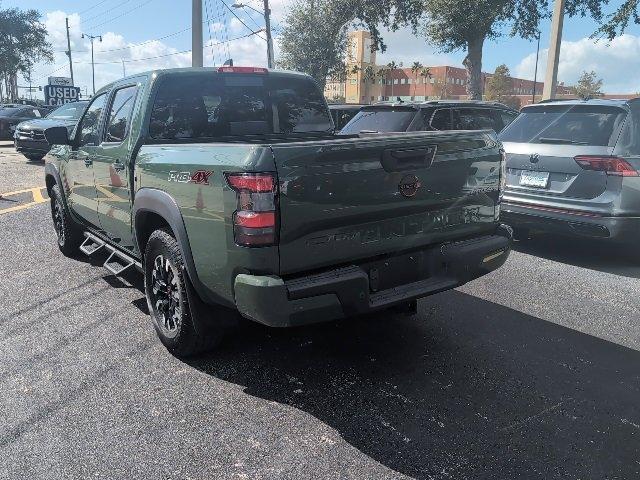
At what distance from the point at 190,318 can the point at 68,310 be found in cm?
176

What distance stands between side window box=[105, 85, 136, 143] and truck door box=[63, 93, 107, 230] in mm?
286

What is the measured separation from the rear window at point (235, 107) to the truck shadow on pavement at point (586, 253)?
3.35 metres

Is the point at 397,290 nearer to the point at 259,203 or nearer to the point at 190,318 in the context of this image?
the point at 259,203

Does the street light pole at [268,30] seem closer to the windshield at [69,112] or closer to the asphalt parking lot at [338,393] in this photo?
the windshield at [69,112]

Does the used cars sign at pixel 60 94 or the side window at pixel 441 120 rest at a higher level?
the used cars sign at pixel 60 94

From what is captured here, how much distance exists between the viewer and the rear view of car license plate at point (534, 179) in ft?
20.0

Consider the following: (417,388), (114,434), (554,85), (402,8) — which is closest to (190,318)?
(114,434)

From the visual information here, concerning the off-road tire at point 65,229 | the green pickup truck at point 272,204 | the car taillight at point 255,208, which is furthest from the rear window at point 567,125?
the off-road tire at point 65,229

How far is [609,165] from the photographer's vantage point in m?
5.59

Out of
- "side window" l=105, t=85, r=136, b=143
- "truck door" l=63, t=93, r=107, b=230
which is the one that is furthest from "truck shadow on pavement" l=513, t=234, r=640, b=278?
"truck door" l=63, t=93, r=107, b=230

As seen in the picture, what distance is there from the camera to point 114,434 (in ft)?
9.50

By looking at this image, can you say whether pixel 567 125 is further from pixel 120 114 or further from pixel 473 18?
pixel 473 18

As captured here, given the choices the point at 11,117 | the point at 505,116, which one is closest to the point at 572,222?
the point at 505,116

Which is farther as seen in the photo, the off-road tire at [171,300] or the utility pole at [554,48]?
the utility pole at [554,48]
